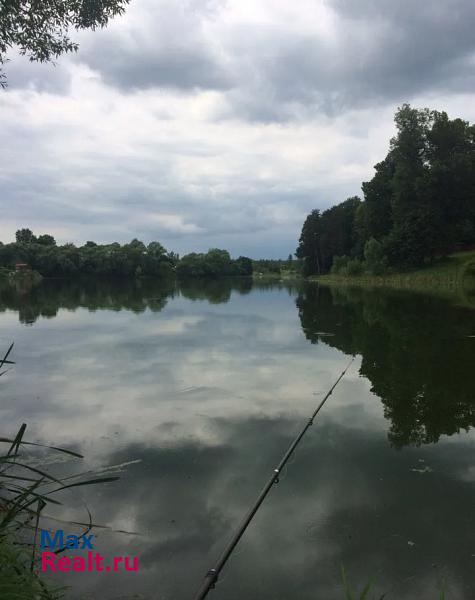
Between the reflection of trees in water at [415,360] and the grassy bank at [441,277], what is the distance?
788 inches

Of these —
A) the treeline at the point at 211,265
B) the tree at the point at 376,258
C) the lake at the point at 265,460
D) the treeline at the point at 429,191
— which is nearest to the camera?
the lake at the point at 265,460

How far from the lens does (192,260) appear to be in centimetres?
12512

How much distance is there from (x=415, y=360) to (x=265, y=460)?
252 inches

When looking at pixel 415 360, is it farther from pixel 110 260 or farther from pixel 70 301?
pixel 110 260

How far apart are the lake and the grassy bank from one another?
29.5 m

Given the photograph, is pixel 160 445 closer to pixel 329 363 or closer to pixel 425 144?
pixel 329 363

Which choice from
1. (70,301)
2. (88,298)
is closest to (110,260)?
(88,298)

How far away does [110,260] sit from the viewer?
101 m

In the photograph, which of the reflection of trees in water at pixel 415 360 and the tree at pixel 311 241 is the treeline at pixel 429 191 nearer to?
the reflection of trees in water at pixel 415 360

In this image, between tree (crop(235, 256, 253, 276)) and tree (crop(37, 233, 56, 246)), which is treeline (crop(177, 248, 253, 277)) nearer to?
tree (crop(235, 256, 253, 276))

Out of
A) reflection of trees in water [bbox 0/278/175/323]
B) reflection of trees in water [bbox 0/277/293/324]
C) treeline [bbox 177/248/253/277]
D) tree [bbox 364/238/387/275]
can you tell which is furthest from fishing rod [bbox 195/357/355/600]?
treeline [bbox 177/248/253/277]

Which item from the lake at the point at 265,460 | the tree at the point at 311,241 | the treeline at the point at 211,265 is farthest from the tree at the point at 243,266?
the lake at the point at 265,460

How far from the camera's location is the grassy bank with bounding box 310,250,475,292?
126 ft

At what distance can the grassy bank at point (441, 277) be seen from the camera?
38312mm
